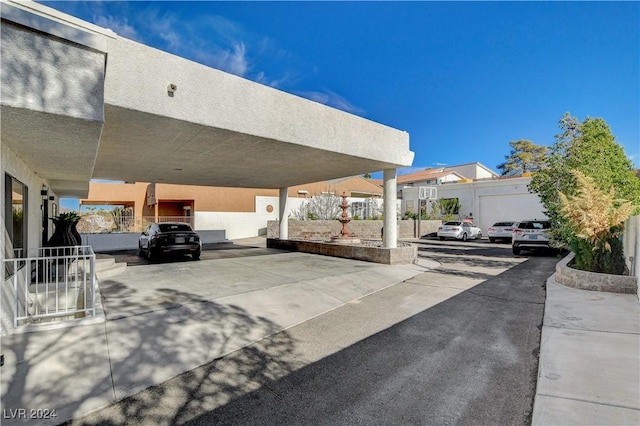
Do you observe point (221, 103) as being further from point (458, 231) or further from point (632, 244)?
point (458, 231)

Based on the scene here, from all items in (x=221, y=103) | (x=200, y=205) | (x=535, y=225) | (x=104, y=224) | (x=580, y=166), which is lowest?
(x=104, y=224)

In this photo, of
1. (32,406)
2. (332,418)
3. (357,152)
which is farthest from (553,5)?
(32,406)

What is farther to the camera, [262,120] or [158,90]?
[262,120]

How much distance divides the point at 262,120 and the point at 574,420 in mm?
6458

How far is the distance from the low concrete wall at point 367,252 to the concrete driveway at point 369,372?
4178 mm

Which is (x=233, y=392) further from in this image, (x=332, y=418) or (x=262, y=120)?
(x=262, y=120)

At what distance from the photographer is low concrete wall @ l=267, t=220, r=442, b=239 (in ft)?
73.9

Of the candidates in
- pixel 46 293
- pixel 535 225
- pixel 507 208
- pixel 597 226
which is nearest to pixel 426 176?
pixel 507 208

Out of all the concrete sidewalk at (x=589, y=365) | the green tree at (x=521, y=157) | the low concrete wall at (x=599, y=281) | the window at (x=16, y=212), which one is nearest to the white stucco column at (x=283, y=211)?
the window at (x=16, y=212)

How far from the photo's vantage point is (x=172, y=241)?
1241 cm

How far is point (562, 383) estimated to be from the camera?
360 centimetres

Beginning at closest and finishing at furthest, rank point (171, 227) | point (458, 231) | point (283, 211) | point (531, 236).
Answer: point (171, 227), point (531, 236), point (283, 211), point (458, 231)

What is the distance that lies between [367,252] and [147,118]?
28.0 ft

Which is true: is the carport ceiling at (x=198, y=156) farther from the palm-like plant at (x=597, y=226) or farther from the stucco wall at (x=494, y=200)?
the stucco wall at (x=494, y=200)
